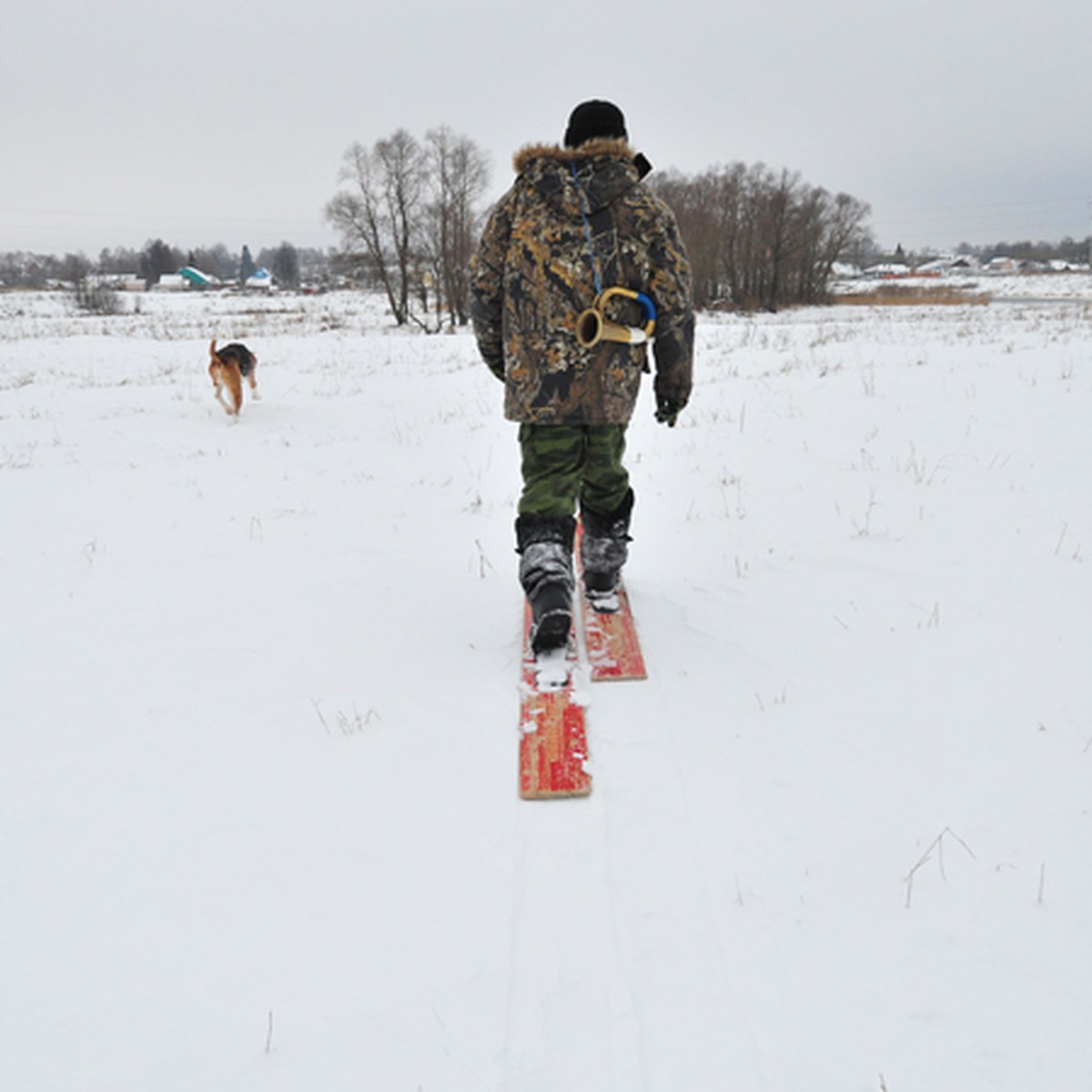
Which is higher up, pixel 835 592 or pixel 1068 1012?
pixel 835 592

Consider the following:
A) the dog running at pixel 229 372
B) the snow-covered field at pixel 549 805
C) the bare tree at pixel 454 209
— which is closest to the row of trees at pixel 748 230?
the bare tree at pixel 454 209

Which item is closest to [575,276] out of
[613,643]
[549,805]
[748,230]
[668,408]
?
[668,408]

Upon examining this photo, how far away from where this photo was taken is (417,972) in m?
1.65

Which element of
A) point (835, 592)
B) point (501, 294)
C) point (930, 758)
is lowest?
point (930, 758)

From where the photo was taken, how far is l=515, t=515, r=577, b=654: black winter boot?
292 cm

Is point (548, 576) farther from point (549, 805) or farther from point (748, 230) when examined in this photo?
point (748, 230)

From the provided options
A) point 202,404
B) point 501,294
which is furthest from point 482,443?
point 202,404

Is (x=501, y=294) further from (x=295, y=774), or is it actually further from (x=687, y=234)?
(x=687, y=234)

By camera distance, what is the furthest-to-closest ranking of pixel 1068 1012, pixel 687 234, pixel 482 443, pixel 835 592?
pixel 687 234, pixel 482 443, pixel 835 592, pixel 1068 1012

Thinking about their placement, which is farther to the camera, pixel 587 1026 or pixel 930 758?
pixel 930 758

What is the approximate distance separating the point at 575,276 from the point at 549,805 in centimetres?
205

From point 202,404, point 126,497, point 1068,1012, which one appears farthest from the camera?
point 202,404

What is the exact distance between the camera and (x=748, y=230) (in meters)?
50.4

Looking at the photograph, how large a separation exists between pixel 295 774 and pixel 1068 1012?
7.26 feet
